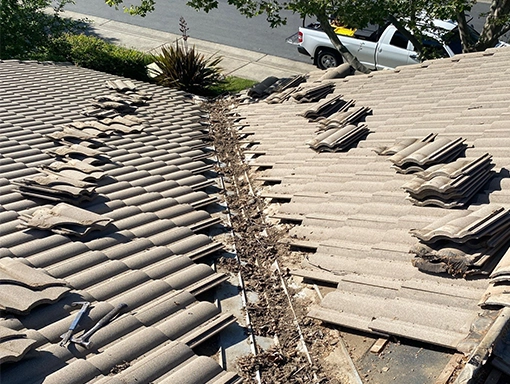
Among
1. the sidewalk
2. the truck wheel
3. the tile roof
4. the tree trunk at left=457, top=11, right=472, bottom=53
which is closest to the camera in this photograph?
the tile roof

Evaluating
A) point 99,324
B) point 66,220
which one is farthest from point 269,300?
point 66,220

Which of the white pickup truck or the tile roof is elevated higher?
the white pickup truck

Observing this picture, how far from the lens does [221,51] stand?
1035 inches

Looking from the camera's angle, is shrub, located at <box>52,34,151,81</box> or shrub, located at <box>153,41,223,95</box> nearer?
shrub, located at <box>153,41,223,95</box>

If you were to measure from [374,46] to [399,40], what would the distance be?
0.94 meters

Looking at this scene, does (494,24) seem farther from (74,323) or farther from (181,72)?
(74,323)

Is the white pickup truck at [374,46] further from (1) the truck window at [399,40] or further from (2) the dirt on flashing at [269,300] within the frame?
(2) the dirt on flashing at [269,300]

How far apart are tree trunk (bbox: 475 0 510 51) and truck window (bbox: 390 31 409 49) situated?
4231 mm

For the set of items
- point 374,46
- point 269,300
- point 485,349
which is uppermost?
point 374,46

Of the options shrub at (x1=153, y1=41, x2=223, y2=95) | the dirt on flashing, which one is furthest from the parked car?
the dirt on flashing

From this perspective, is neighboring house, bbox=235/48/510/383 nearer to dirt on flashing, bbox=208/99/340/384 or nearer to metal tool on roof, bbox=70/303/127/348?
dirt on flashing, bbox=208/99/340/384

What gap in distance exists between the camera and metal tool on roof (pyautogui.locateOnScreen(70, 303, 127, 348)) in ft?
14.3

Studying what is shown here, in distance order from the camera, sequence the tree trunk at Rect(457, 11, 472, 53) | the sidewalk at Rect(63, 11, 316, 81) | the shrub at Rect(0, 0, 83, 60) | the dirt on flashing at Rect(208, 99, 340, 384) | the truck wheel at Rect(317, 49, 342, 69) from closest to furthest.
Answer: the dirt on flashing at Rect(208, 99, 340, 384) < the tree trunk at Rect(457, 11, 472, 53) < the shrub at Rect(0, 0, 83, 60) < the truck wheel at Rect(317, 49, 342, 69) < the sidewalk at Rect(63, 11, 316, 81)

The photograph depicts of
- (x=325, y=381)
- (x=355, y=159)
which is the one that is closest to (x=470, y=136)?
(x=355, y=159)
